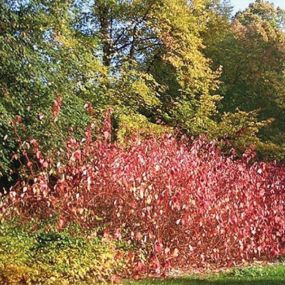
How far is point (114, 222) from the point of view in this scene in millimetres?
10375

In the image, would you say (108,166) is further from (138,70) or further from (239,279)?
(138,70)

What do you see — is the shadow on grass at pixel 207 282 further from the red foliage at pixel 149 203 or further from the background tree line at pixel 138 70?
the background tree line at pixel 138 70

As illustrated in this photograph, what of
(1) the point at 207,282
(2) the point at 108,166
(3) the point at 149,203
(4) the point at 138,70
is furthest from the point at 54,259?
(4) the point at 138,70

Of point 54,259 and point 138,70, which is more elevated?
point 138,70

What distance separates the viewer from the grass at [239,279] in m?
8.46

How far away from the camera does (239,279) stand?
8859 mm

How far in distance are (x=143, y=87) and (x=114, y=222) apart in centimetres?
715

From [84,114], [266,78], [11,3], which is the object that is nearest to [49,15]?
[11,3]

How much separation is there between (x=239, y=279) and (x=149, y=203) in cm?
211

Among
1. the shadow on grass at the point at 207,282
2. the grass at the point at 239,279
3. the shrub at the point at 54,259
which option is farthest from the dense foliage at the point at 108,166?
the grass at the point at 239,279

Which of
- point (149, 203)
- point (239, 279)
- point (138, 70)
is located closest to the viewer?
point (239, 279)

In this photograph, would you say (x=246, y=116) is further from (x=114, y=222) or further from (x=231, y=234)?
(x=114, y=222)

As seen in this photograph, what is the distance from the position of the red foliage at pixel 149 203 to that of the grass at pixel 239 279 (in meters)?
0.79

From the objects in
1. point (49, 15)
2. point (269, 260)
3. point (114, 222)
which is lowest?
point (269, 260)
